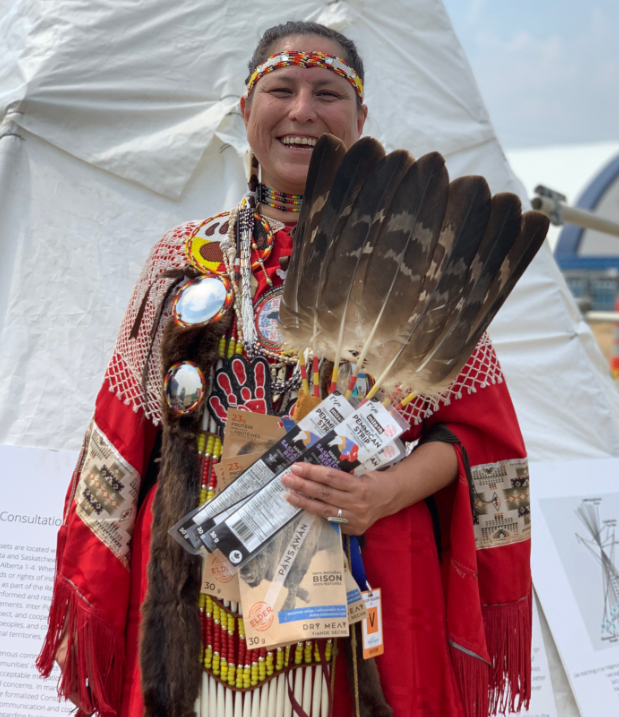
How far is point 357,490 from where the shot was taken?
96cm

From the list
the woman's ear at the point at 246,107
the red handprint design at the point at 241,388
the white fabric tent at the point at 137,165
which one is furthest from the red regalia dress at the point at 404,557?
the white fabric tent at the point at 137,165

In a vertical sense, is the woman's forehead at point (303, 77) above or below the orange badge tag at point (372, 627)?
above

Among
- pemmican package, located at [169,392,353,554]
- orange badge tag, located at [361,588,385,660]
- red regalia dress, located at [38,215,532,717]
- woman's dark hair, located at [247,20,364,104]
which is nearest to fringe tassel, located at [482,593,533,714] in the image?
red regalia dress, located at [38,215,532,717]

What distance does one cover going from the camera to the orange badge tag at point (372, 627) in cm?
102

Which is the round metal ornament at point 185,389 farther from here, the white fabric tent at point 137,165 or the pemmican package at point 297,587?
the white fabric tent at point 137,165

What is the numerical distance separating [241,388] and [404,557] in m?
0.37

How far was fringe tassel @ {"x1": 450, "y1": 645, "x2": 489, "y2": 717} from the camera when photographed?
111 centimetres

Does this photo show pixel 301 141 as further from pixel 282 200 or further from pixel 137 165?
pixel 137 165

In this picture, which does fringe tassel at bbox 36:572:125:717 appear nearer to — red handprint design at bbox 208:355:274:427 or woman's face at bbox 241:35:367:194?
red handprint design at bbox 208:355:274:427

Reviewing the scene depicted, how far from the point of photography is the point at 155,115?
2.36 meters

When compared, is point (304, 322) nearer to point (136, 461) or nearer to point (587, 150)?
point (136, 461)

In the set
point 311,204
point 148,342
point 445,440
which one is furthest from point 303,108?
point 445,440

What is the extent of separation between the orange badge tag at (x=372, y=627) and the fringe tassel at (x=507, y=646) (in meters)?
0.26

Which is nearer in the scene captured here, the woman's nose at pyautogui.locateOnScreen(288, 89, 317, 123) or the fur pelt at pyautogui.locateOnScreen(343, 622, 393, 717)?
the fur pelt at pyautogui.locateOnScreen(343, 622, 393, 717)
